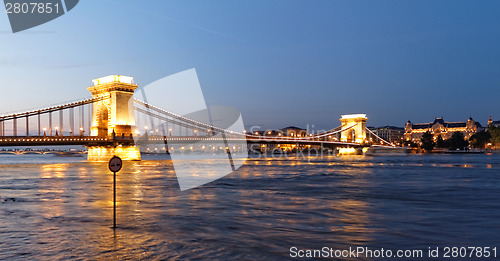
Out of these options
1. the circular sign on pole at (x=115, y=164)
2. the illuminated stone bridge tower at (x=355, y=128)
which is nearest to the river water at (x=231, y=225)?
the circular sign on pole at (x=115, y=164)

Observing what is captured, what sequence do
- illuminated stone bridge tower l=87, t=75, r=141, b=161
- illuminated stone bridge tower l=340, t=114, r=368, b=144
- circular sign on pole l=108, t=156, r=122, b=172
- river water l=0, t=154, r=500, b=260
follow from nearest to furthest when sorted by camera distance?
river water l=0, t=154, r=500, b=260 < circular sign on pole l=108, t=156, r=122, b=172 < illuminated stone bridge tower l=87, t=75, r=141, b=161 < illuminated stone bridge tower l=340, t=114, r=368, b=144

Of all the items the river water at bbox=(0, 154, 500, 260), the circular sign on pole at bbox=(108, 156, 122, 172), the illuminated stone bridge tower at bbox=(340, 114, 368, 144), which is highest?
the illuminated stone bridge tower at bbox=(340, 114, 368, 144)

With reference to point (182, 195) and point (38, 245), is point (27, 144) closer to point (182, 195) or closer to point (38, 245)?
point (182, 195)

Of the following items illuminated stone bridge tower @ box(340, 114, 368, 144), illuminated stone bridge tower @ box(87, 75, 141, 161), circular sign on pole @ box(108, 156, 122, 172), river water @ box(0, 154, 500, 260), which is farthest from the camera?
illuminated stone bridge tower @ box(340, 114, 368, 144)

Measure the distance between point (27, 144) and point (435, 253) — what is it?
217ft

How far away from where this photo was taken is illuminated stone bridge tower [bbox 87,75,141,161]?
257 ft

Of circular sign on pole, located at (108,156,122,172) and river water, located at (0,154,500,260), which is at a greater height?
circular sign on pole, located at (108,156,122,172)

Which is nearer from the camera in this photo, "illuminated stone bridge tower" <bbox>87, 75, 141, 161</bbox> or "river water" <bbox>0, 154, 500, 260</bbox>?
"river water" <bbox>0, 154, 500, 260</bbox>

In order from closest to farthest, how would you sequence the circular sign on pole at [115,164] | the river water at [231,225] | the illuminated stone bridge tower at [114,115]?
the river water at [231,225], the circular sign on pole at [115,164], the illuminated stone bridge tower at [114,115]

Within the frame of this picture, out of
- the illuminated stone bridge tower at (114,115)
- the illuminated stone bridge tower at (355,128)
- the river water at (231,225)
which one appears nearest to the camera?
the river water at (231,225)

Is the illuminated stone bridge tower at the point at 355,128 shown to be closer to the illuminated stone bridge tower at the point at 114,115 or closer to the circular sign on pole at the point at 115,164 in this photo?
the illuminated stone bridge tower at the point at 114,115

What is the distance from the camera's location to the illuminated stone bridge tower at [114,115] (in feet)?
257

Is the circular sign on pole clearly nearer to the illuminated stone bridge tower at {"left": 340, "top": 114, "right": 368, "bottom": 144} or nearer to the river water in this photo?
the river water

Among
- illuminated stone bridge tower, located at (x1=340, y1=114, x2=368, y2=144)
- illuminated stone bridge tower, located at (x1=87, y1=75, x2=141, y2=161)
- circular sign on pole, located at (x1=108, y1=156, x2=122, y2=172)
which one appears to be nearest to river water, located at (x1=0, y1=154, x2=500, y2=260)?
circular sign on pole, located at (x1=108, y1=156, x2=122, y2=172)
